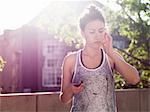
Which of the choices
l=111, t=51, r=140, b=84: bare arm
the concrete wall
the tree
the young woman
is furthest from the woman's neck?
the tree

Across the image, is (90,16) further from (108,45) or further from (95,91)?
(95,91)

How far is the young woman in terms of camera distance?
238 cm

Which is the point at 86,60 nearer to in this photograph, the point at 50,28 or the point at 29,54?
the point at 50,28

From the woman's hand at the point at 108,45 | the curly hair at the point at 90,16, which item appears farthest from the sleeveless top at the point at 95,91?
the curly hair at the point at 90,16

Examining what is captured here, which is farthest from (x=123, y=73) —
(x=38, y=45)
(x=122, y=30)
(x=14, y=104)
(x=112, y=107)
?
(x=38, y=45)

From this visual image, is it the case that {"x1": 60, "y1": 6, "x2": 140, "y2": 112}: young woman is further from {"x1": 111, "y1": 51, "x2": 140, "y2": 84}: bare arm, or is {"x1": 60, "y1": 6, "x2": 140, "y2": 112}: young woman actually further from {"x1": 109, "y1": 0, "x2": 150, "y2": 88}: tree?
{"x1": 109, "y1": 0, "x2": 150, "y2": 88}: tree

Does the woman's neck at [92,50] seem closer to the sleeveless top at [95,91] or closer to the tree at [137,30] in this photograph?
the sleeveless top at [95,91]

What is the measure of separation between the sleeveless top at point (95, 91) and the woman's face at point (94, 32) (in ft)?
0.57

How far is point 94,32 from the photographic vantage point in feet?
8.20

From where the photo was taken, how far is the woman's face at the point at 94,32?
8.12 feet

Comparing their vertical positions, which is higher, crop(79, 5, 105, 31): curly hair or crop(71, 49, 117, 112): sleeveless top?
crop(79, 5, 105, 31): curly hair

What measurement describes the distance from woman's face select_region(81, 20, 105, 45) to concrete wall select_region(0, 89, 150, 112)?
3648 mm

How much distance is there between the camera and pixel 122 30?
42.2ft

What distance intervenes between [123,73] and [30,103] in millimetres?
3749
